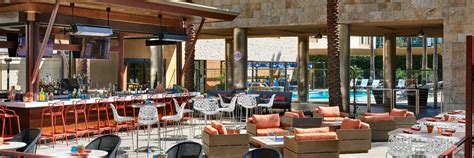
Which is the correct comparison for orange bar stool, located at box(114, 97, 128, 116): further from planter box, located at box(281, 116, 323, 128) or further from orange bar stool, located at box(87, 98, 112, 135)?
planter box, located at box(281, 116, 323, 128)

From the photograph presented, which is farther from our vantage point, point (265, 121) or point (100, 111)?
point (100, 111)

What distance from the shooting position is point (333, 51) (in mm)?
20297

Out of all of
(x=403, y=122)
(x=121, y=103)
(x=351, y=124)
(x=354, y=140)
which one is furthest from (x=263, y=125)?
(x=121, y=103)

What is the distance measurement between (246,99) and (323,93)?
13.3 m

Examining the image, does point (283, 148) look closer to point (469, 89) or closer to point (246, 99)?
point (469, 89)

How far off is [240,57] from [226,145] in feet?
47.7

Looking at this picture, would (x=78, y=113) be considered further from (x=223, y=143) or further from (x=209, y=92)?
(x=209, y=92)

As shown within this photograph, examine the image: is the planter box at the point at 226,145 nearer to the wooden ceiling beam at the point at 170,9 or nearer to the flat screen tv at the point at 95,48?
the wooden ceiling beam at the point at 170,9

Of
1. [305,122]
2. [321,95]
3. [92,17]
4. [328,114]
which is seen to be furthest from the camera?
[321,95]

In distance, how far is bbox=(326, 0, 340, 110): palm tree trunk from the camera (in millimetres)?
20141

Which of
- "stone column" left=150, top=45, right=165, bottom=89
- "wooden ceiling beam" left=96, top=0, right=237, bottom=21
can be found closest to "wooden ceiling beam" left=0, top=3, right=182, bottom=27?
"wooden ceiling beam" left=96, top=0, right=237, bottom=21

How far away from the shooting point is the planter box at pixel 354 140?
1284cm

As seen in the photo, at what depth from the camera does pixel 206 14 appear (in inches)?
738

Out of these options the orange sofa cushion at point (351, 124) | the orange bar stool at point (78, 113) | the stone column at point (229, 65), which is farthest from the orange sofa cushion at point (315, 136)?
the stone column at point (229, 65)
